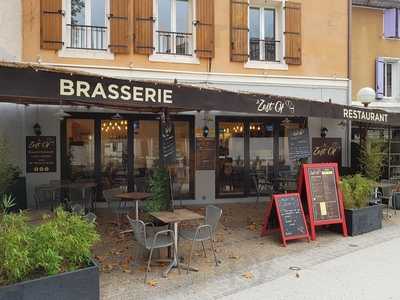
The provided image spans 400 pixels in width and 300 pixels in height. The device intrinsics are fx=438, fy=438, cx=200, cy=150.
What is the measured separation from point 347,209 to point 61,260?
572 centimetres

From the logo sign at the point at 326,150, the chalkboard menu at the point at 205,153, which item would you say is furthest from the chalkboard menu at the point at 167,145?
the logo sign at the point at 326,150

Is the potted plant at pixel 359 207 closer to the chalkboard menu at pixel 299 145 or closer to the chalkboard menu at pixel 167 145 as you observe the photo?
the chalkboard menu at pixel 299 145

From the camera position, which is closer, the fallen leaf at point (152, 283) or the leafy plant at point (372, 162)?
the fallen leaf at point (152, 283)

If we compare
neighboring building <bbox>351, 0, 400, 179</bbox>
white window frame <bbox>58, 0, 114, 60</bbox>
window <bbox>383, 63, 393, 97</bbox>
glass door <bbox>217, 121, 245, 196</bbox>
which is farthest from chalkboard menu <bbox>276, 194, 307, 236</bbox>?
window <bbox>383, 63, 393, 97</bbox>

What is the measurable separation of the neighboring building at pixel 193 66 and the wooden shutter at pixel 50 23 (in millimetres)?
23

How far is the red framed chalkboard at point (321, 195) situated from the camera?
316 inches

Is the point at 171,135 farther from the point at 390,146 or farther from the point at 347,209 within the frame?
the point at 390,146

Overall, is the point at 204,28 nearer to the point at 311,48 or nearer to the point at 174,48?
the point at 174,48

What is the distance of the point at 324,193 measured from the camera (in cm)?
821

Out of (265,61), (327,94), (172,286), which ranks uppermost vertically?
(265,61)

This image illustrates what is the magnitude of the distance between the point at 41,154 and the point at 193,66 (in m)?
4.42

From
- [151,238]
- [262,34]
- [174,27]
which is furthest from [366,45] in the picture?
[151,238]

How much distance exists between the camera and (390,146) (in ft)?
50.0

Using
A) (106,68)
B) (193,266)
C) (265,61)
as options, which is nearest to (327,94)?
(265,61)
